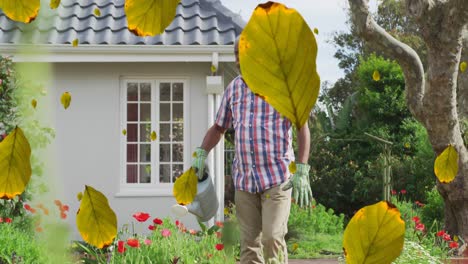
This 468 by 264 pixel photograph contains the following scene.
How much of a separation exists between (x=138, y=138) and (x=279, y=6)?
837 centimetres

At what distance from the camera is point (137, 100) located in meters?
8.52

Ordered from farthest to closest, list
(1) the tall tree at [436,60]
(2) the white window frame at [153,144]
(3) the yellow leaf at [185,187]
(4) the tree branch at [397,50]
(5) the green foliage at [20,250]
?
(2) the white window frame at [153,144] → (1) the tall tree at [436,60] → (4) the tree branch at [397,50] → (5) the green foliage at [20,250] → (3) the yellow leaf at [185,187]

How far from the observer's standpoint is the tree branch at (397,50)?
5211 millimetres

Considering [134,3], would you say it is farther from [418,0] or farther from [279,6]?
[418,0]

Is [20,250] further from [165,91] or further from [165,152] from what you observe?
[165,91]

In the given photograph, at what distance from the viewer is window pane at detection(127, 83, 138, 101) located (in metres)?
8.54

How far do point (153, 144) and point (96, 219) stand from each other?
8148 millimetres

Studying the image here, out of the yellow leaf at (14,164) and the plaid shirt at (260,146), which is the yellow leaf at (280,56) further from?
the plaid shirt at (260,146)

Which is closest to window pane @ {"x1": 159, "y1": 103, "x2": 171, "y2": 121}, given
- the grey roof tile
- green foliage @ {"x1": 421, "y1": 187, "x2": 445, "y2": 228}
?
the grey roof tile

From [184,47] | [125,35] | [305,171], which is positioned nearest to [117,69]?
[125,35]

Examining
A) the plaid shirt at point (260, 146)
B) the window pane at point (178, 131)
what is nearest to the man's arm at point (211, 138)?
the plaid shirt at point (260, 146)

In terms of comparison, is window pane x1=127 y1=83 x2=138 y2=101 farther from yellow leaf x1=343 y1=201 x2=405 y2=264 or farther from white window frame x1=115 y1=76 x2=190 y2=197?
yellow leaf x1=343 y1=201 x2=405 y2=264

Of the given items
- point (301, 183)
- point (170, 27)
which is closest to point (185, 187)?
point (301, 183)

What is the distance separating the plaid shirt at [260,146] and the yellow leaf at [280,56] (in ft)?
10.7
